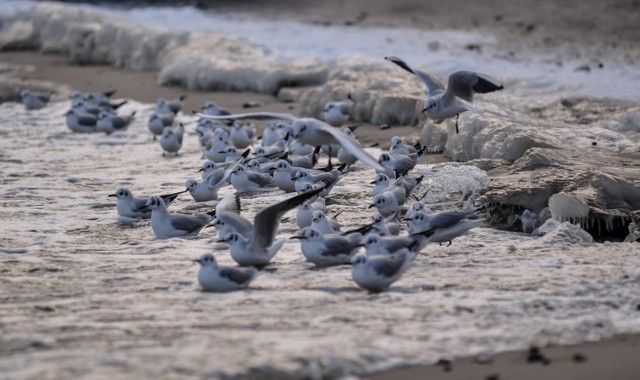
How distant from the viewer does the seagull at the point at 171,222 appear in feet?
27.3

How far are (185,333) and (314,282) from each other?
4.36 feet

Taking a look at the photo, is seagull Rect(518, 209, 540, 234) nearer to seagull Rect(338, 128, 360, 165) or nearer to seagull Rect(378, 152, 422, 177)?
seagull Rect(378, 152, 422, 177)

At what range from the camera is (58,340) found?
5668 mm

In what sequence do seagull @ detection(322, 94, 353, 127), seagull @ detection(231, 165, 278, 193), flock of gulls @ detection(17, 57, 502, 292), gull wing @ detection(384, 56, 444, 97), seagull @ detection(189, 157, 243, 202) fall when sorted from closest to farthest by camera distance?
flock of gulls @ detection(17, 57, 502, 292)
seagull @ detection(189, 157, 243, 202)
seagull @ detection(231, 165, 278, 193)
gull wing @ detection(384, 56, 444, 97)
seagull @ detection(322, 94, 353, 127)

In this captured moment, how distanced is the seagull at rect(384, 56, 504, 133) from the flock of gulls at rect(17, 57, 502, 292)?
0.01 metres

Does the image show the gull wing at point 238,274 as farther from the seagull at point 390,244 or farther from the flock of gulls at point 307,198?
the seagull at point 390,244

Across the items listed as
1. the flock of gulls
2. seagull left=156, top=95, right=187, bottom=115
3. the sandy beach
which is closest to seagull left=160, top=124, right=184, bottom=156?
the flock of gulls

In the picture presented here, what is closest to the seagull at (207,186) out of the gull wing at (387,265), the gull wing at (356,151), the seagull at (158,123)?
the gull wing at (356,151)

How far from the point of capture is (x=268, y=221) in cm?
745

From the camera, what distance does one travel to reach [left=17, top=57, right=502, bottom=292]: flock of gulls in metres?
7.02

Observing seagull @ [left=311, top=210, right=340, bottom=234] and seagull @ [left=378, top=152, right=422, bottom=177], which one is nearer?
seagull @ [left=311, top=210, right=340, bottom=234]

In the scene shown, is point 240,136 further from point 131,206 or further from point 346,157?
point 131,206

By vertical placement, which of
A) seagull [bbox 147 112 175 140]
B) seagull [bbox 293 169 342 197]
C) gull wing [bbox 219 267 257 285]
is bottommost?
seagull [bbox 147 112 175 140]

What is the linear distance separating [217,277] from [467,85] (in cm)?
511
